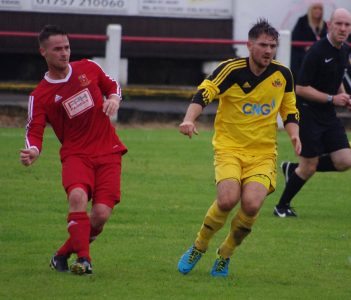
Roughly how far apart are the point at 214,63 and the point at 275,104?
542 inches

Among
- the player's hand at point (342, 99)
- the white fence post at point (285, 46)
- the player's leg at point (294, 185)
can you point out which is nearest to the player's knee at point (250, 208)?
the player's hand at point (342, 99)

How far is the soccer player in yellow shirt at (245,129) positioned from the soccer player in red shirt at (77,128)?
2.39ft

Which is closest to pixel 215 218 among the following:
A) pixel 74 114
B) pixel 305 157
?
pixel 74 114

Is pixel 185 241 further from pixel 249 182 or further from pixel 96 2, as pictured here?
pixel 96 2

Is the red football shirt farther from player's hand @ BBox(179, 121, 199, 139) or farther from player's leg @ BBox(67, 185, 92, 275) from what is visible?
player's hand @ BBox(179, 121, 199, 139)

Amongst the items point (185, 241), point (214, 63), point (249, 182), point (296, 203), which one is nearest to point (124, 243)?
point (185, 241)

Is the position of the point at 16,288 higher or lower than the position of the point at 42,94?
lower

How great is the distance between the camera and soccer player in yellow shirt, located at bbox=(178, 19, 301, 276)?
29.6ft

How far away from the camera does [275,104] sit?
9281 millimetres

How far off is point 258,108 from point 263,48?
0.49 m

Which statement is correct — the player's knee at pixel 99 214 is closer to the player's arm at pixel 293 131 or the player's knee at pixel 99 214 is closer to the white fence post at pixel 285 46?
the player's arm at pixel 293 131

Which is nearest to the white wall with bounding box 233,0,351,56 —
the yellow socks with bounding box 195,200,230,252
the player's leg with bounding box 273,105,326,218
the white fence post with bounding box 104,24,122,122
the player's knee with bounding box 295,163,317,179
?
the white fence post with bounding box 104,24,122,122

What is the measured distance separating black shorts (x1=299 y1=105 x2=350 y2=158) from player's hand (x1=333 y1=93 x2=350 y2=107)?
34cm

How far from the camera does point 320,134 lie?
1204cm
